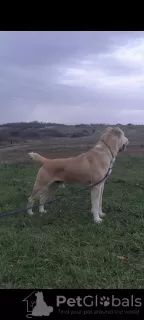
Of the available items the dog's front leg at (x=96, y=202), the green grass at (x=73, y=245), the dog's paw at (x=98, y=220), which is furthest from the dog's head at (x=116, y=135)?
the dog's paw at (x=98, y=220)

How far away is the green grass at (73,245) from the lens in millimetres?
3875

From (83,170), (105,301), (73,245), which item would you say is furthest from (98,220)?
(105,301)

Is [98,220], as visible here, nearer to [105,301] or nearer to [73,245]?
[73,245]

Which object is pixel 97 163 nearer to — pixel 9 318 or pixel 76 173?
Answer: pixel 76 173

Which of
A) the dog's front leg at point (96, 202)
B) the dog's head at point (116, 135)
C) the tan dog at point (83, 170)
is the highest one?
the dog's head at point (116, 135)

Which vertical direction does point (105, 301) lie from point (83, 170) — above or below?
below

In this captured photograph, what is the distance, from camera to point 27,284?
3.77m

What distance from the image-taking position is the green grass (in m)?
3.88

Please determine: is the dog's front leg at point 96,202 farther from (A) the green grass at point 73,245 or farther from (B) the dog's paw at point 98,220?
(A) the green grass at point 73,245

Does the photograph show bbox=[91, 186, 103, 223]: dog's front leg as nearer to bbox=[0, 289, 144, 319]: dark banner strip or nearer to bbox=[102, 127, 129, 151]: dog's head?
bbox=[102, 127, 129, 151]: dog's head

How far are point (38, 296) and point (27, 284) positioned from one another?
603mm

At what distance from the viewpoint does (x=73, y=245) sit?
489cm

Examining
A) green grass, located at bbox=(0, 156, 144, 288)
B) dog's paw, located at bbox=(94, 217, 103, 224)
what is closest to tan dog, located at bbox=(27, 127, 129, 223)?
dog's paw, located at bbox=(94, 217, 103, 224)

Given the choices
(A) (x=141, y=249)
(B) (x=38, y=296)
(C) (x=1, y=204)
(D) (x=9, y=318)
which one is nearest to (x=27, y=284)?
(B) (x=38, y=296)
